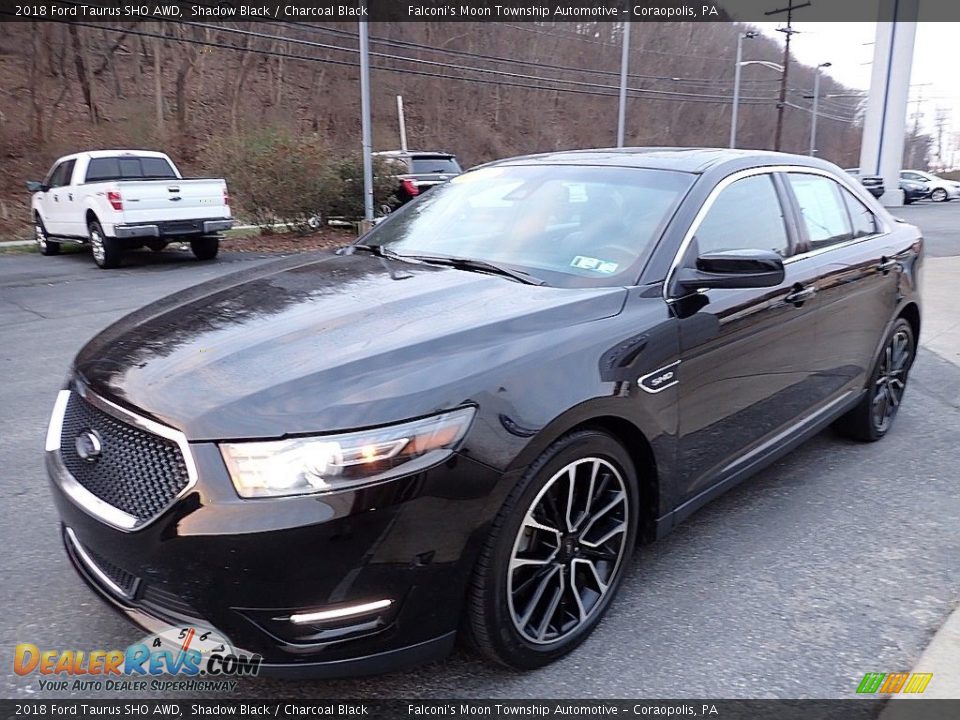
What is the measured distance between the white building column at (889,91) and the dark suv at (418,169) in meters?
12.7

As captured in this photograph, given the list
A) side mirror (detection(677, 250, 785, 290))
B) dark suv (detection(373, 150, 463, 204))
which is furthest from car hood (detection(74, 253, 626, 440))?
dark suv (detection(373, 150, 463, 204))

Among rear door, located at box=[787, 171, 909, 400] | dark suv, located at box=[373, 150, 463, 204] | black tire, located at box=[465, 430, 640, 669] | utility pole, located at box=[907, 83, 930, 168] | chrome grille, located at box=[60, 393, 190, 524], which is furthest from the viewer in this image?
utility pole, located at box=[907, 83, 930, 168]

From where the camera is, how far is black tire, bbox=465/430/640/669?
2342 mm

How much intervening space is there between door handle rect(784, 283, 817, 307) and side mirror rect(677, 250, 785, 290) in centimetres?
67

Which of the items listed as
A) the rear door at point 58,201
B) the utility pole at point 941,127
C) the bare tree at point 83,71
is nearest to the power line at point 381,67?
the bare tree at point 83,71

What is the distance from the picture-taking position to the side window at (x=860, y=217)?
4.54 m

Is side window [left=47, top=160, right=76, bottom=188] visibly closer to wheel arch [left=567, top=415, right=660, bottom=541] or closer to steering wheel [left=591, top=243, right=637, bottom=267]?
steering wheel [left=591, top=243, right=637, bottom=267]

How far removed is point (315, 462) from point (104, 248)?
11.9 m

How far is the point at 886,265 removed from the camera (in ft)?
15.0

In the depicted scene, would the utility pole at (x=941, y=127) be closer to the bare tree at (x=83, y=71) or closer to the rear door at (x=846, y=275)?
the bare tree at (x=83, y=71)

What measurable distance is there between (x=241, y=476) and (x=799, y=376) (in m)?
2.78

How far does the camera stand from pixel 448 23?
5434 centimetres

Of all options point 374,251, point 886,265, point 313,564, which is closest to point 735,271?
point 374,251

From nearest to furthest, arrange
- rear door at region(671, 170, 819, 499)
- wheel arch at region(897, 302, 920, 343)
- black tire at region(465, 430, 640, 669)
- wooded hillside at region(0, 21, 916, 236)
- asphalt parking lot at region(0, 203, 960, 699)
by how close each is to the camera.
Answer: black tire at region(465, 430, 640, 669), asphalt parking lot at region(0, 203, 960, 699), rear door at region(671, 170, 819, 499), wheel arch at region(897, 302, 920, 343), wooded hillside at region(0, 21, 916, 236)
